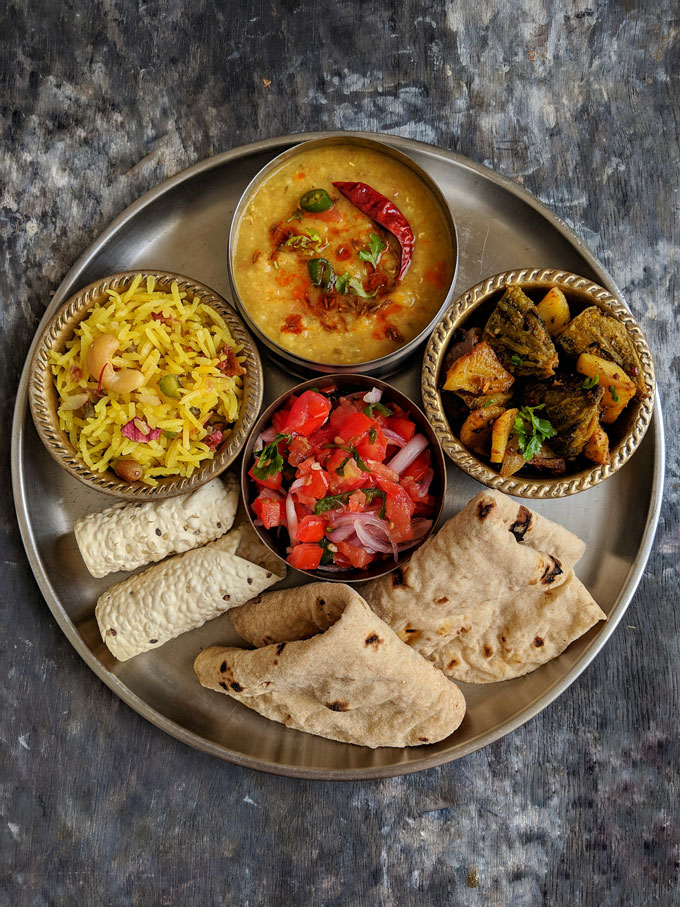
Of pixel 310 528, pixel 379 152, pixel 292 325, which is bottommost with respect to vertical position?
pixel 310 528

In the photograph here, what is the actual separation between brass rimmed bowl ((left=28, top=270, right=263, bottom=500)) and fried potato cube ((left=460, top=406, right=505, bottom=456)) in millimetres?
881

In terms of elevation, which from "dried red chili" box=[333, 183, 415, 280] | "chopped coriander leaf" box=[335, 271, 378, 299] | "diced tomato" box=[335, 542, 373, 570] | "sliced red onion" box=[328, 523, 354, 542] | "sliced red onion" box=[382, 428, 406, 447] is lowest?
"diced tomato" box=[335, 542, 373, 570]

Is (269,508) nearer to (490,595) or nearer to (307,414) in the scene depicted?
(307,414)

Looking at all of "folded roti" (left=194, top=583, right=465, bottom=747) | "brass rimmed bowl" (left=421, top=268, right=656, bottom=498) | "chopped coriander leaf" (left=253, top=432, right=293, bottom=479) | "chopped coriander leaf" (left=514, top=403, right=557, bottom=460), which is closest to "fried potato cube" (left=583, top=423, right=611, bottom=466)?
"brass rimmed bowl" (left=421, top=268, right=656, bottom=498)

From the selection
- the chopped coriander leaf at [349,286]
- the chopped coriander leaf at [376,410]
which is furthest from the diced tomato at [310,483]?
the chopped coriander leaf at [349,286]

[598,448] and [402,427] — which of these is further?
[402,427]

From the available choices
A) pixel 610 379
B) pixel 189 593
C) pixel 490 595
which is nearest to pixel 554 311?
pixel 610 379

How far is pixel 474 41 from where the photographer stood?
3348mm

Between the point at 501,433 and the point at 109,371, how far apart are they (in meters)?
1.61

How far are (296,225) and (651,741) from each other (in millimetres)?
2961

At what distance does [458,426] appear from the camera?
2846 mm

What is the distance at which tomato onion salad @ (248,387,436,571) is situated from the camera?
2729mm

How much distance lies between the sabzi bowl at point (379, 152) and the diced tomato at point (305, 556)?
74 centimetres

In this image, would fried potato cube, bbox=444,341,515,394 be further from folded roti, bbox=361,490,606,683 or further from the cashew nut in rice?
the cashew nut in rice
